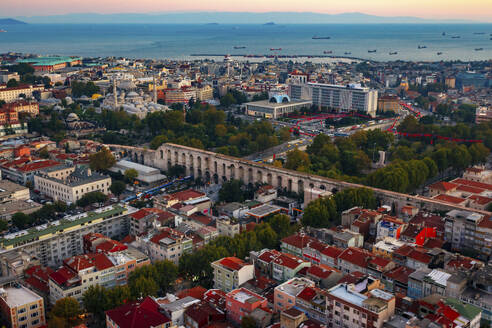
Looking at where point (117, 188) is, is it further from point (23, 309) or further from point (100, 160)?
point (23, 309)

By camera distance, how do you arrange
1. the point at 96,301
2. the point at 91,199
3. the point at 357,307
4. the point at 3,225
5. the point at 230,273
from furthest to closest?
the point at 91,199, the point at 3,225, the point at 230,273, the point at 96,301, the point at 357,307

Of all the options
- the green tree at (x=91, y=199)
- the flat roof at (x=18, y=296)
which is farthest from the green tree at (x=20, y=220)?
the flat roof at (x=18, y=296)

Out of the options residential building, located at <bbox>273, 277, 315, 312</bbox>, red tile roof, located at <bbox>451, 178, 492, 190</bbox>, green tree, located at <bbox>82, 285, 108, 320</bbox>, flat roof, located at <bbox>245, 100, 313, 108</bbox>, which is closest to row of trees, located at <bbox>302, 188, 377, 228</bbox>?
residential building, located at <bbox>273, 277, 315, 312</bbox>

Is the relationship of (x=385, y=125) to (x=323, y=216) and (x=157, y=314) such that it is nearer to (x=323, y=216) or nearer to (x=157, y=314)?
(x=323, y=216)

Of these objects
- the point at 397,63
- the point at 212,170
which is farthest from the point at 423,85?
the point at 212,170

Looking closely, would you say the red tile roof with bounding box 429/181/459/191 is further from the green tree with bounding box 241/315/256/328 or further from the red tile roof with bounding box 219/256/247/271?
the green tree with bounding box 241/315/256/328

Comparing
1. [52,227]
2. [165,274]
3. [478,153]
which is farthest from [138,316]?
[478,153]

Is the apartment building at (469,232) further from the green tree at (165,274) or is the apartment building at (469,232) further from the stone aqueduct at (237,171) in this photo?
the green tree at (165,274)
